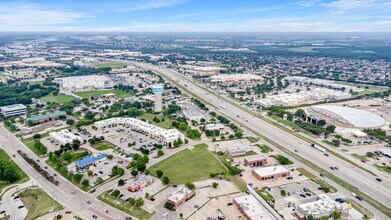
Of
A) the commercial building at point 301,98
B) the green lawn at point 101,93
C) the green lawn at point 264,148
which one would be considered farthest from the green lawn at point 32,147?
the commercial building at point 301,98

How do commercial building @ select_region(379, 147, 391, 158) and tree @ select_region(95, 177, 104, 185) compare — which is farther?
commercial building @ select_region(379, 147, 391, 158)

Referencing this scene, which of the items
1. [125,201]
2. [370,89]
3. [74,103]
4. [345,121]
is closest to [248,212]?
[125,201]

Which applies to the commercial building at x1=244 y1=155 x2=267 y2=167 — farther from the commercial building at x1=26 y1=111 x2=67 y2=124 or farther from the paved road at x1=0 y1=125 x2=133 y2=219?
the commercial building at x1=26 y1=111 x2=67 y2=124

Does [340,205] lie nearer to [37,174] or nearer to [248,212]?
[248,212]

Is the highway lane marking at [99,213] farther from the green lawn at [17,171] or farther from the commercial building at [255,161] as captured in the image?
the commercial building at [255,161]

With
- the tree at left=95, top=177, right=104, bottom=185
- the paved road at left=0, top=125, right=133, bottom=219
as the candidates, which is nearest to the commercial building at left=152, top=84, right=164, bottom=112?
the paved road at left=0, top=125, right=133, bottom=219

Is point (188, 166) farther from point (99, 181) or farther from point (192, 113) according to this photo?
point (192, 113)

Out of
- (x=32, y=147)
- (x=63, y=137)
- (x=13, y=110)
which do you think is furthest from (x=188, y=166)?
(x=13, y=110)
